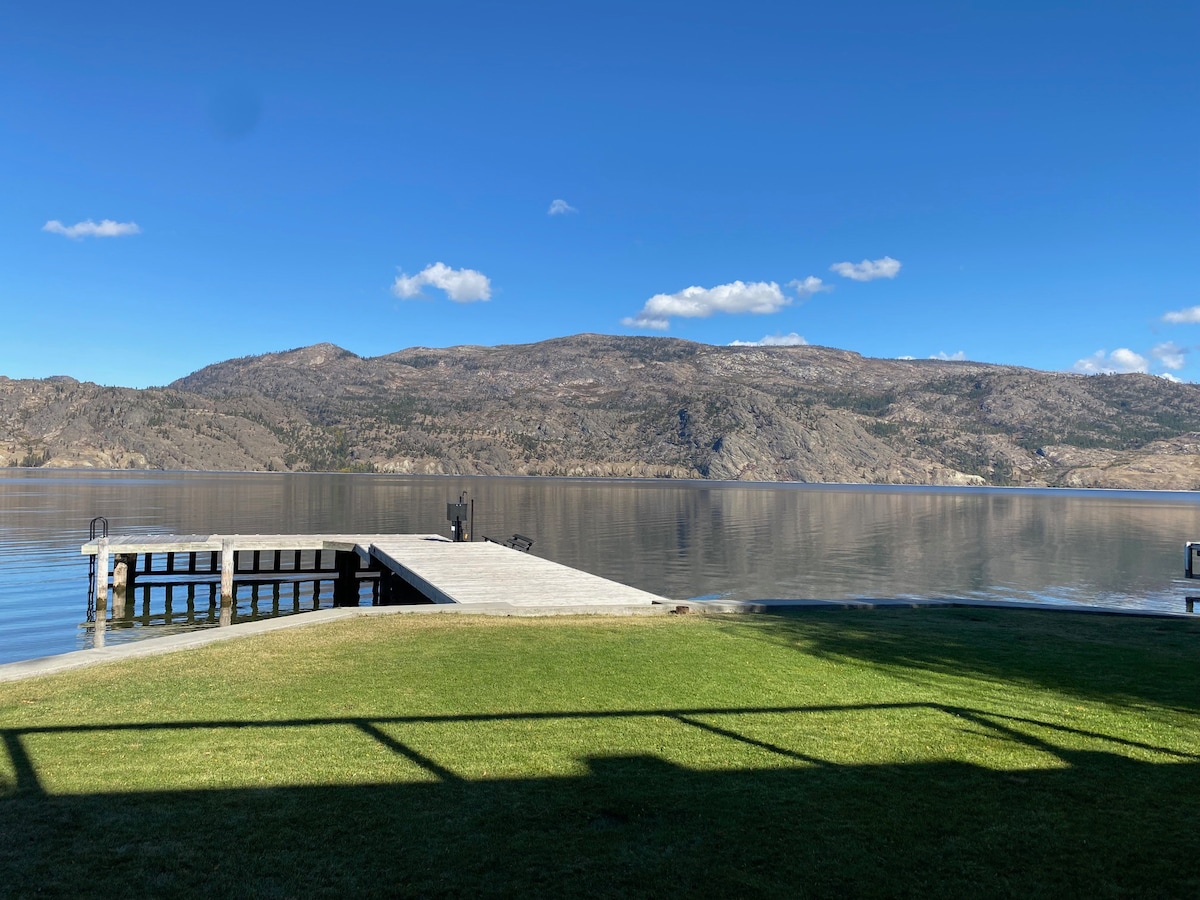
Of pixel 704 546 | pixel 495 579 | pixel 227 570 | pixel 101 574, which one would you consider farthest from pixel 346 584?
pixel 704 546

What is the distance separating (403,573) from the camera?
78.6 feet

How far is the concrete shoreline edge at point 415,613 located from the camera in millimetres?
10539

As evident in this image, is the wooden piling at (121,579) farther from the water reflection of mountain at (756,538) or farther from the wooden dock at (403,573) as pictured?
the water reflection of mountain at (756,538)

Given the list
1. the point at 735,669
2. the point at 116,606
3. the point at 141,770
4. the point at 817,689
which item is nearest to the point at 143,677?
the point at 141,770

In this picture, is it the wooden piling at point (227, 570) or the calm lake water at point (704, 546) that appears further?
the calm lake water at point (704, 546)

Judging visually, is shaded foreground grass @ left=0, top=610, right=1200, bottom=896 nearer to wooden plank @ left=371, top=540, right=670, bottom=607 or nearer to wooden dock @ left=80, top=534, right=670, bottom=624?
wooden plank @ left=371, top=540, right=670, bottom=607

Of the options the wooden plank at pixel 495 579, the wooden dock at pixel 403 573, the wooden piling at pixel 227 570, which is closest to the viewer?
the wooden plank at pixel 495 579

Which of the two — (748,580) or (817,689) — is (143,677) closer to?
(817,689)

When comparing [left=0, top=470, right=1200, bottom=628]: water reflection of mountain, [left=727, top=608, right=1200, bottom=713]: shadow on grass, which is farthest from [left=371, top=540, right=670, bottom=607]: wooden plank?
[left=0, top=470, right=1200, bottom=628]: water reflection of mountain

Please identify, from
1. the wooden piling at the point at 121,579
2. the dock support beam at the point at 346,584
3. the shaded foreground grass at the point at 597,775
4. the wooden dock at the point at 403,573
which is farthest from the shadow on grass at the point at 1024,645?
the wooden piling at the point at 121,579

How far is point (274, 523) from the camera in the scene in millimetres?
57281

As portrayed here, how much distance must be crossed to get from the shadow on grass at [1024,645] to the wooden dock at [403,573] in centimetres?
402

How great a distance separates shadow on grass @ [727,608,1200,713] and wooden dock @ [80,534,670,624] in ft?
13.2

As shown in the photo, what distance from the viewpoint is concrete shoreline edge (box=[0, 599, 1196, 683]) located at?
1054 cm
